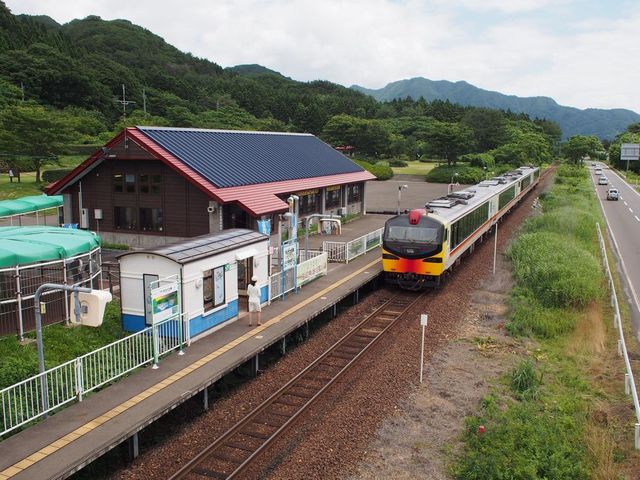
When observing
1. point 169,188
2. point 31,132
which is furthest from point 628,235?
point 31,132

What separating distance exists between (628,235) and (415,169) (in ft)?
149

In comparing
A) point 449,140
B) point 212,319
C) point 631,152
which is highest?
point 449,140

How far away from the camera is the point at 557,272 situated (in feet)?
61.5

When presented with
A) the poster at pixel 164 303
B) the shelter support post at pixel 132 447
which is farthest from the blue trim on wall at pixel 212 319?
the shelter support post at pixel 132 447

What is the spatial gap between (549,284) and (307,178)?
15.0 m

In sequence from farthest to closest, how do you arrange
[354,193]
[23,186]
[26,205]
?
1. [23,186]
2. [354,193]
3. [26,205]

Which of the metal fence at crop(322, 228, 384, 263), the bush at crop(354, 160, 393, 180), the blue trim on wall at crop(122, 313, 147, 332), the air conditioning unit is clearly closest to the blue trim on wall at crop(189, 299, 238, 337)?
the blue trim on wall at crop(122, 313, 147, 332)

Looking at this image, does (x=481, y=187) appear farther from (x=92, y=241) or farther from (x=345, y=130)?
(x=345, y=130)

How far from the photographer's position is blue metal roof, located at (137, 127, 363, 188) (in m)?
23.7

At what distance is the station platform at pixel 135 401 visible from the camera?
8.23 meters

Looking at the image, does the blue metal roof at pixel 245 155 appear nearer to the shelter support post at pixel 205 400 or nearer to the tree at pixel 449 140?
the shelter support post at pixel 205 400

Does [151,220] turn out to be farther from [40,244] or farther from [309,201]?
[40,244]

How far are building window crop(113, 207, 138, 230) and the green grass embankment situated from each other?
1565 centimetres

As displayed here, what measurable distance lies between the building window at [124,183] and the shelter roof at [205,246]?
9.98m
